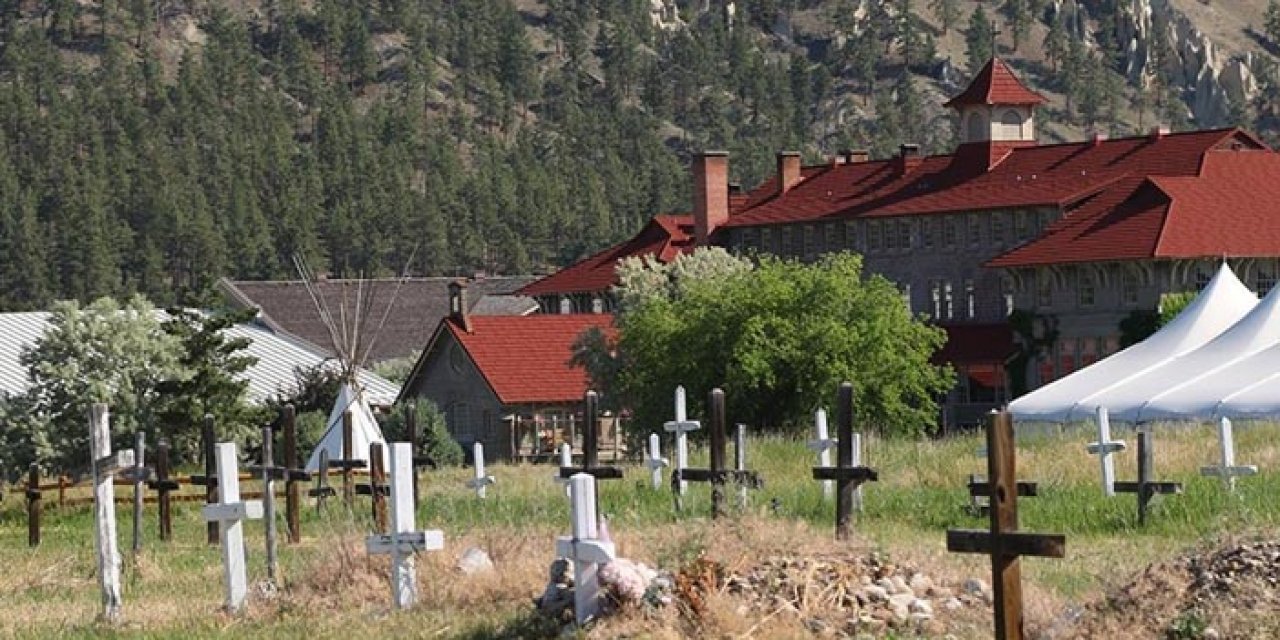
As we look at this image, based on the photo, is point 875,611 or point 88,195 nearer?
point 875,611

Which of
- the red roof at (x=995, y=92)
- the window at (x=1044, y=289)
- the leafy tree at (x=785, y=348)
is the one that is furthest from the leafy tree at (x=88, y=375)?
the red roof at (x=995, y=92)

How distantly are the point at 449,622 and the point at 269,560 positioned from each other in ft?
19.1

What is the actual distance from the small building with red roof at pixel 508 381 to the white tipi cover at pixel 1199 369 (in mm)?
31487

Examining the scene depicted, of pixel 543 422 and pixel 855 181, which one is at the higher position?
pixel 855 181

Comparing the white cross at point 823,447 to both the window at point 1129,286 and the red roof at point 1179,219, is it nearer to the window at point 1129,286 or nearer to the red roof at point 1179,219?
the red roof at point 1179,219

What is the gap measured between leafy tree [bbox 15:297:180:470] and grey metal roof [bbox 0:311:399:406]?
29.3ft

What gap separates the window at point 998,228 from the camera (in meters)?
113

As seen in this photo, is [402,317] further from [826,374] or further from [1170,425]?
[1170,425]

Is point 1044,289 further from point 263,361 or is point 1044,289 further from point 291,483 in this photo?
point 291,483

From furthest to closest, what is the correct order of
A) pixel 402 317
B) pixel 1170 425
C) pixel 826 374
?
pixel 402 317, pixel 826 374, pixel 1170 425

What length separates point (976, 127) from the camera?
123 meters

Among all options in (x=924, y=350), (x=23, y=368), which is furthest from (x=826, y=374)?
(x=23, y=368)

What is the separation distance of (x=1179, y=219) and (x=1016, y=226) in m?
15.2

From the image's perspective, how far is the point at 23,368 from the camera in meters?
97.2
